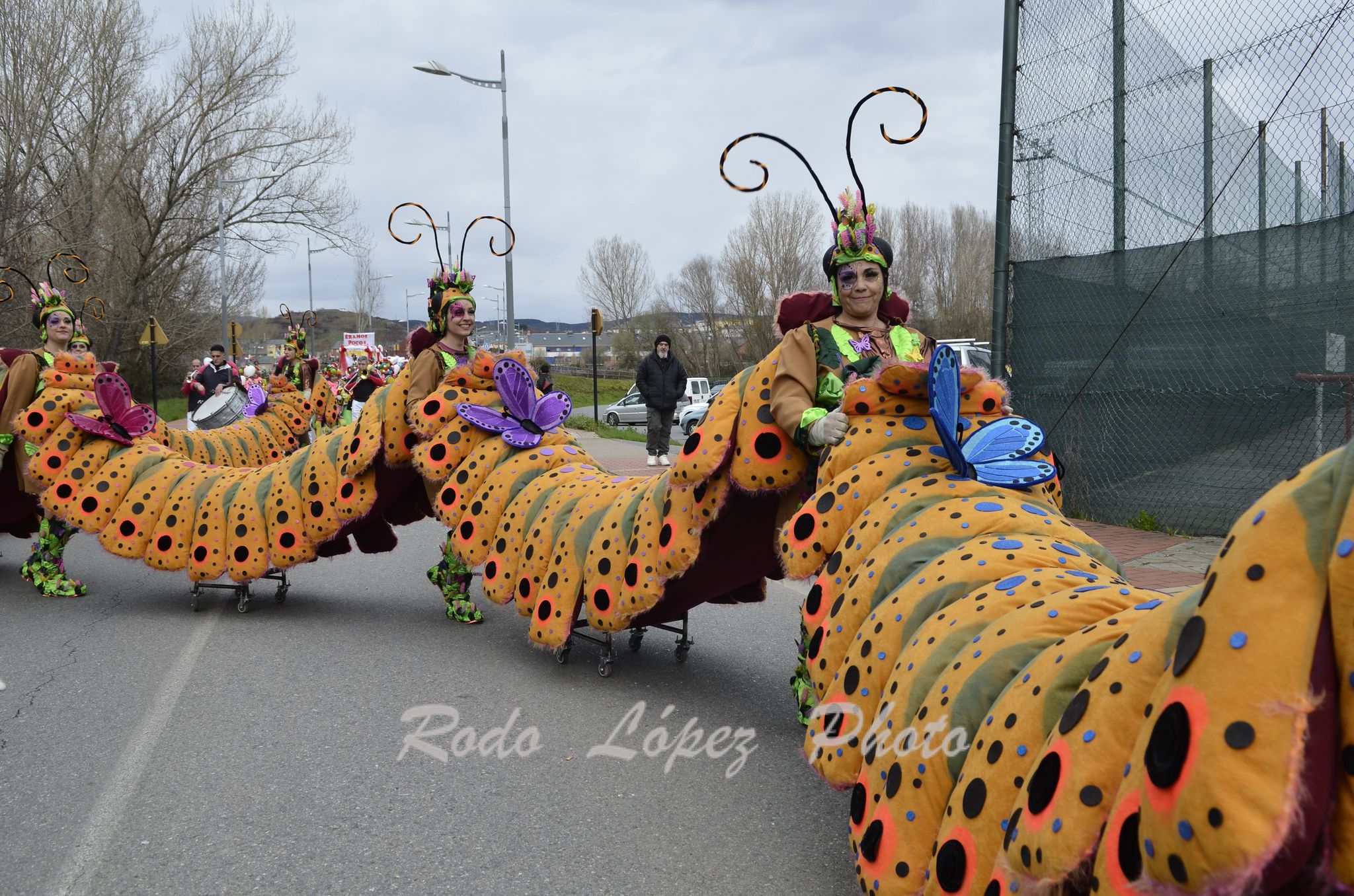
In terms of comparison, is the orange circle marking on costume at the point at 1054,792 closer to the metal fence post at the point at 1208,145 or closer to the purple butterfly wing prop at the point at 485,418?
the purple butterfly wing prop at the point at 485,418

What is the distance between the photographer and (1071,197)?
877 centimetres

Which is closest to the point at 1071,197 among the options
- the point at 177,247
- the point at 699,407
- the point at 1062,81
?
the point at 1062,81

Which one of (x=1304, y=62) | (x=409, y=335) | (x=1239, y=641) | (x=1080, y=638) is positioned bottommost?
(x=1080, y=638)

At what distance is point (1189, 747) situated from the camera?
1.40 m

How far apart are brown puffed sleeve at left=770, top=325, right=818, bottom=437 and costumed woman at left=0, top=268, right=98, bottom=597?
18.4 ft

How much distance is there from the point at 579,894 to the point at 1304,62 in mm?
6854

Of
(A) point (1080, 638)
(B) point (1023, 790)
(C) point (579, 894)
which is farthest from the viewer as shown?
(C) point (579, 894)

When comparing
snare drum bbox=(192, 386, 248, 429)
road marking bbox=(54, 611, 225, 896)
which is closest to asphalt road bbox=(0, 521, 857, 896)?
road marking bbox=(54, 611, 225, 896)

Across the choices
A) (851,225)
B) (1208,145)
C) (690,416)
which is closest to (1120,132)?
(1208,145)

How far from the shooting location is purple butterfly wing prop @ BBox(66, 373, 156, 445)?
721 centimetres

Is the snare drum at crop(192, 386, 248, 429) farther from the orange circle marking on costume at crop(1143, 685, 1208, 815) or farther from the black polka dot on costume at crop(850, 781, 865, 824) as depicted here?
the orange circle marking on costume at crop(1143, 685, 1208, 815)

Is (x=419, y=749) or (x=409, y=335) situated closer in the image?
(x=419, y=749)

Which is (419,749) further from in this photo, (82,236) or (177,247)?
(177,247)

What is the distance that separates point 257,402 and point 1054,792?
473 inches
